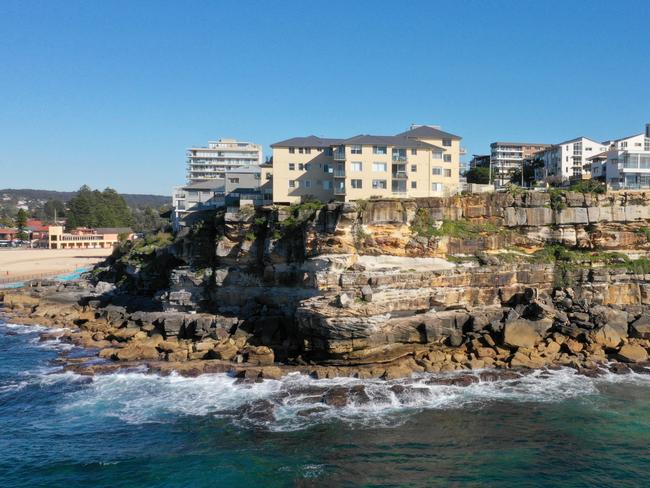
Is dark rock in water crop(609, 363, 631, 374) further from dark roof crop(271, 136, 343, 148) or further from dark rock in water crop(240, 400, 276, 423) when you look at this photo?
dark roof crop(271, 136, 343, 148)

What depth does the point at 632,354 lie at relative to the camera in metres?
34.7

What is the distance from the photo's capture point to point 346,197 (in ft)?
150

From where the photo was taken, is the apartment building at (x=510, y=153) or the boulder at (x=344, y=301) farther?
the apartment building at (x=510, y=153)

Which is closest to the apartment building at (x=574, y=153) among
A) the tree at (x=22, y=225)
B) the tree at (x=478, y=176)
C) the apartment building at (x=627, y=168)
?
the tree at (x=478, y=176)

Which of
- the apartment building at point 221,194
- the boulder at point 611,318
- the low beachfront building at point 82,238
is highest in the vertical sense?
the apartment building at point 221,194

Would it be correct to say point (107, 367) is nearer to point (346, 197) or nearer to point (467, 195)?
point (346, 197)

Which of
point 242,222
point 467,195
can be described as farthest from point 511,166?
point 242,222

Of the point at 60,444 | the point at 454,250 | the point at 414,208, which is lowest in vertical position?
the point at 60,444

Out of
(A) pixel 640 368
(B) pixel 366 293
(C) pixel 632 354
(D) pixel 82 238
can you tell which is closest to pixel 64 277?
(D) pixel 82 238

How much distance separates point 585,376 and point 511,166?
8560 cm

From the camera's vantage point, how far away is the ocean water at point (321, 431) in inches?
846

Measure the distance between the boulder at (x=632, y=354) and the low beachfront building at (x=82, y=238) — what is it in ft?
361

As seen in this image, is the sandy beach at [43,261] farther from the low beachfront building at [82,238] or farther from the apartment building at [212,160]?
the apartment building at [212,160]

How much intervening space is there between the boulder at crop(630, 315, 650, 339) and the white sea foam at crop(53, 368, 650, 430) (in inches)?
229
